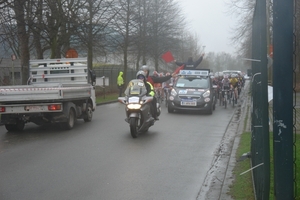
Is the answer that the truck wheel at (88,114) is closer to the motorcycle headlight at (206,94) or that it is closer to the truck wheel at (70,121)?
the truck wheel at (70,121)

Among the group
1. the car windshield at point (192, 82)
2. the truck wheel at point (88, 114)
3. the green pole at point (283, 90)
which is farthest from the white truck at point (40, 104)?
the green pole at point (283, 90)

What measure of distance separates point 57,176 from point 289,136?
531 centimetres

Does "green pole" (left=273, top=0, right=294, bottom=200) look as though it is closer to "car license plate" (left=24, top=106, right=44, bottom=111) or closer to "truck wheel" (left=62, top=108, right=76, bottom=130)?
"car license plate" (left=24, top=106, right=44, bottom=111)

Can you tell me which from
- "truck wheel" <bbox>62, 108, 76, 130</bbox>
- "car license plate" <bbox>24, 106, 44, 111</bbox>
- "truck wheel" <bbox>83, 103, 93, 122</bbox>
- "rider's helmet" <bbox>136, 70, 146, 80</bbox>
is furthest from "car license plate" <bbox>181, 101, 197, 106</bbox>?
"car license plate" <bbox>24, 106, 44, 111</bbox>

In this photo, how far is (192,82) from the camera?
2080cm

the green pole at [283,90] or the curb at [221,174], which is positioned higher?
the green pole at [283,90]

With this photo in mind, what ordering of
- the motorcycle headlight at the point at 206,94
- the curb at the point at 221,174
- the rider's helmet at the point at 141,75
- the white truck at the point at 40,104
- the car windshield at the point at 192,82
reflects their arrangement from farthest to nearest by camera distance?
the car windshield at the point at 192,82 < the motorcycle headlight at the point at 206,94 < the rider's helmet at the point at 141,75 < the white truck at the point at 40,104 < the curb at the point at 221,174

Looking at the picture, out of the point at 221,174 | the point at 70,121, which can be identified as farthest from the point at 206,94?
the point at 221,174

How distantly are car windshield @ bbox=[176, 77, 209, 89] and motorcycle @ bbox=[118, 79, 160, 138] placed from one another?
312 inches

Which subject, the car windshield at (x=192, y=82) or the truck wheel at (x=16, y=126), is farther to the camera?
the car windshield at (x=192, y=82)

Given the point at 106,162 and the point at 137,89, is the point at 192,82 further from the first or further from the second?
the point at 106,162

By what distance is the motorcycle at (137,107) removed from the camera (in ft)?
38.8

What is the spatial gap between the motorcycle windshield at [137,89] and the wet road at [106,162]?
117cm

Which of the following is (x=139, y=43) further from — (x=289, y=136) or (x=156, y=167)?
(x=289, y=136)
